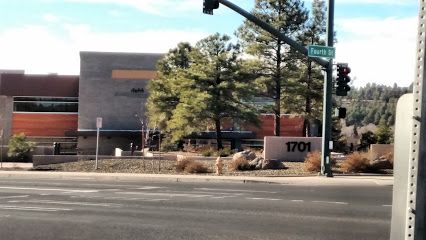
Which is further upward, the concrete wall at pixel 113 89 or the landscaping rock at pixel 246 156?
the concrete wall at pixel 113 89

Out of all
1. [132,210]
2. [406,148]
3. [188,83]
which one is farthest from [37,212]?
[188,83]

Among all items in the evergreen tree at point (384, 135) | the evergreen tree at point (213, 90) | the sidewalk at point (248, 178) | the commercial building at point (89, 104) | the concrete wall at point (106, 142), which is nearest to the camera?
the sidewalk at point (248, 178)

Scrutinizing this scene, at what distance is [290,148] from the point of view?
31656 millimetres

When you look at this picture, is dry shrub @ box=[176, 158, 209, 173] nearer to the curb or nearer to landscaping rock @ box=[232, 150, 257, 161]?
landscaping rock @ box=[232, 150, 257, 161]

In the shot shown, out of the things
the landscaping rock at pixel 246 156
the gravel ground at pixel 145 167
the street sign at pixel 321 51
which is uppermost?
the street sign at pixel 321 51

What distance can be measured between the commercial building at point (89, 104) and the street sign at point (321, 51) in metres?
36.2

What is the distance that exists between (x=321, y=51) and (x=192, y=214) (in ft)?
42.2

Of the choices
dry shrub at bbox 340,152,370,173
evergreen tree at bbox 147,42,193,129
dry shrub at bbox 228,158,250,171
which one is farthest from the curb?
evergreen tree at bbox 147,42,193,129

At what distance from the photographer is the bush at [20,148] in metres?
40.7

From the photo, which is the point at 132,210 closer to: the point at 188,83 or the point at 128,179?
the point at 128,179

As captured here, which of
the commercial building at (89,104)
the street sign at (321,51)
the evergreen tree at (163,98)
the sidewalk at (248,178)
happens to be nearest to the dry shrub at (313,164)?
the sidewalk at (248,178)

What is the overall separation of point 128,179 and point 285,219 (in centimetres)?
1461

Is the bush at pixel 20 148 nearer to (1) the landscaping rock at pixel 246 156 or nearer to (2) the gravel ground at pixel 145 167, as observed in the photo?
(2) the gravel ground at pixel 145 167

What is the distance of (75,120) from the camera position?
A: 63.4m
